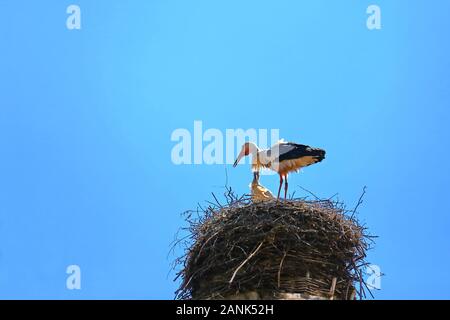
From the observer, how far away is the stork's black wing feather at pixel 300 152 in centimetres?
1393

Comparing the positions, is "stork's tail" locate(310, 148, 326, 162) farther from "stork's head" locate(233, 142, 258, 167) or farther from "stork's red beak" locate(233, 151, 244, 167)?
"stork's red beak" locate(233, 151, 244, 167)

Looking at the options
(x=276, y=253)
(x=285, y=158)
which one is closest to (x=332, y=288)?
(x=276, y=253)

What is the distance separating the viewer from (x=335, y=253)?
11.7 metres

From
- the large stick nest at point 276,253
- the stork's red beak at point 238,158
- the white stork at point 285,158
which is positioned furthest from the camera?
the stork's red beak at point 238,158

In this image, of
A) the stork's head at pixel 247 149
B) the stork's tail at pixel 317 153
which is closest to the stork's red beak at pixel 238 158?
the stork's head at pixel 247 149

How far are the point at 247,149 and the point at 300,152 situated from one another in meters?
1.57

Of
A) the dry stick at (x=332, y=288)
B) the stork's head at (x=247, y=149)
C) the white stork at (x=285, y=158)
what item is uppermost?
the stork's head at (x=247, y=149)

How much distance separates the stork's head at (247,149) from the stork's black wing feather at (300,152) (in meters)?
1.04

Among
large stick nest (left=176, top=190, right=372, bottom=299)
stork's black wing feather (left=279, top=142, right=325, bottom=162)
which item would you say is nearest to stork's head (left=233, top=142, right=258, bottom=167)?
stork's black wing feather (left=279, top=142, right=325, bottom=162)

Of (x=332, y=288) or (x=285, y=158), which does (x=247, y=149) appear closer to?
(x=285, y=158)

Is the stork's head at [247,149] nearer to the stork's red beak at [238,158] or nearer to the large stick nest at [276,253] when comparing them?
the stork's red beak at [238,158]

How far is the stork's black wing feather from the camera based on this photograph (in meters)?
13.9
